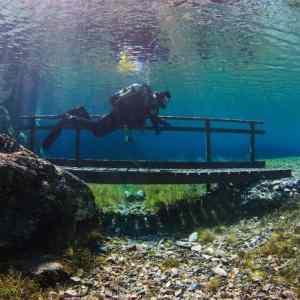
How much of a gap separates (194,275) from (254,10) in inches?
648

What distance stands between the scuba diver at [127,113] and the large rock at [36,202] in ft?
14.0

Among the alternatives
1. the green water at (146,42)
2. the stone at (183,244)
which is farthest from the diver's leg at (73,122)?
the green water at (146,42)

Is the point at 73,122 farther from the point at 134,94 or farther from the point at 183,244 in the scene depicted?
the point at 183,244

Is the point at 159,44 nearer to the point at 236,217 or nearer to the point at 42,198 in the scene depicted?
the point at 236,217

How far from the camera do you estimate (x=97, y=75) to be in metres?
39.9

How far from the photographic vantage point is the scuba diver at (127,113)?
10219mm

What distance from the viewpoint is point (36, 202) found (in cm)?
554

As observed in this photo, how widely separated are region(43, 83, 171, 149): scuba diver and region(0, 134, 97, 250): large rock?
4.28 meters

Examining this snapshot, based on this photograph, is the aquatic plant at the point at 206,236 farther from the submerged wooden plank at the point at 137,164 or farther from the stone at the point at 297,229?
the submerged wooden plank at the point at 137,164

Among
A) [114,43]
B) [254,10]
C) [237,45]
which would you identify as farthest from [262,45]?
[114,43]

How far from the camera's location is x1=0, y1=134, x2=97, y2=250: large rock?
5.16m

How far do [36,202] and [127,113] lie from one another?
5.46 meters

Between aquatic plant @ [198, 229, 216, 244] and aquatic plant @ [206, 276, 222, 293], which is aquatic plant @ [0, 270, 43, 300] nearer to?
aquatic plant @ [206, 276, 222, 293]

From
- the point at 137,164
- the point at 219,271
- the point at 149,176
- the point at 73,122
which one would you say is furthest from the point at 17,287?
the point at 137,164
